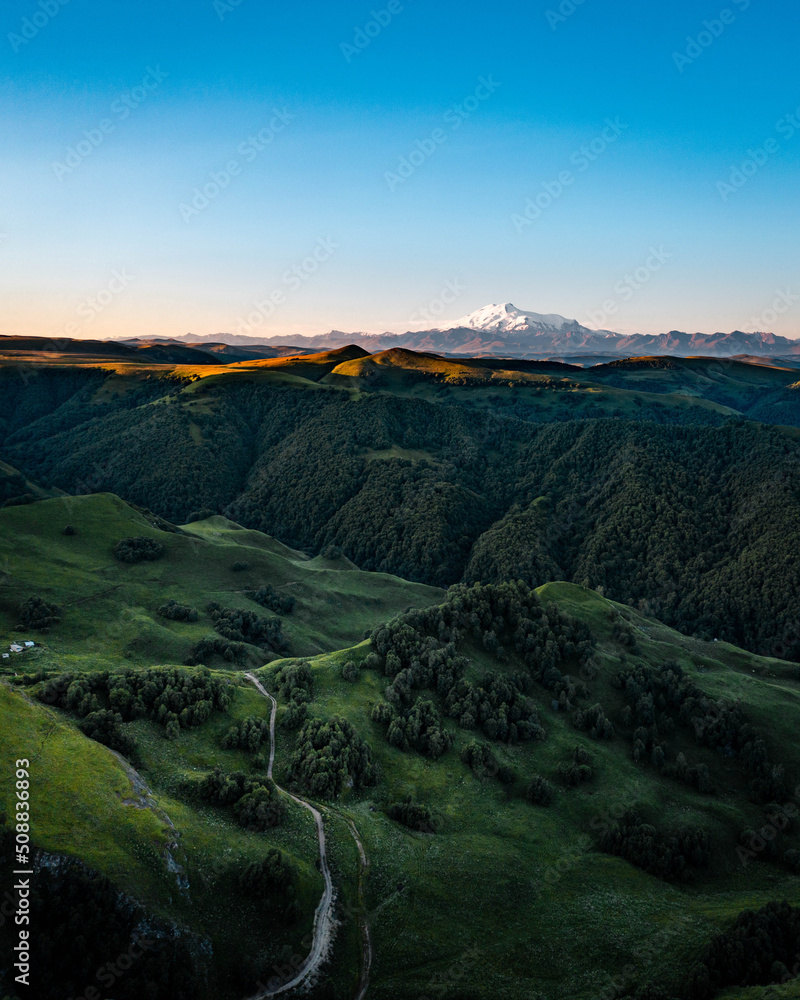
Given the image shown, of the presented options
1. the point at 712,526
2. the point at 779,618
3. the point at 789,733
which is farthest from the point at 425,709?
the point at 712,526

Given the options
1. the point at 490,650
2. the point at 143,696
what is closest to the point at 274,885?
the point at 143,696

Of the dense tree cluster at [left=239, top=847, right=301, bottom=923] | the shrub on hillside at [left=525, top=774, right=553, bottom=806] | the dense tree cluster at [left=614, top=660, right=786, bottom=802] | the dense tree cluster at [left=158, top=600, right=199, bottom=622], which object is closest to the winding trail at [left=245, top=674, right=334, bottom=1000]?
the dense tree cluster at [left=239, top=847, right=301, bottom=923]

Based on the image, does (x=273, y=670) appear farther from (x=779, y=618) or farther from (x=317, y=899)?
(x=779, y=618)

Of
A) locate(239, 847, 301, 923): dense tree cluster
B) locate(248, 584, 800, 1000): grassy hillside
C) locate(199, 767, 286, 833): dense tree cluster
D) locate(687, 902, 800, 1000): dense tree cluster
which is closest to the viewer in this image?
locate(687, 902, 800, 1000): dense tree cluster

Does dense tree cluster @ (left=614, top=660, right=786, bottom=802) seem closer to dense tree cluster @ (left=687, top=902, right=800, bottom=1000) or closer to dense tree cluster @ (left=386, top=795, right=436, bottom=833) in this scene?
dense tree cluster @ (left=687, top=902, right=800, bottom=1000)

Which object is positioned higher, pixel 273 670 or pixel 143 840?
pixel 143 840

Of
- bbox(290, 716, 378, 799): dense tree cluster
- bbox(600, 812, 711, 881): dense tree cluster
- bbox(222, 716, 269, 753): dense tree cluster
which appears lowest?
bbox(600, 812, 711, 881): dense tree cluster

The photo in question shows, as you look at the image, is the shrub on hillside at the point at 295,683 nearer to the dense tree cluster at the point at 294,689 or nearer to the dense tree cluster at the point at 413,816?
the dense tree cluster at the point at 294,689

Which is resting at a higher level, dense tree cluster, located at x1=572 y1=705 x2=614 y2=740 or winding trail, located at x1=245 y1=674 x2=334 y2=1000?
winding trail, located at x1=245 y1=674 x2=334 y2=1000
